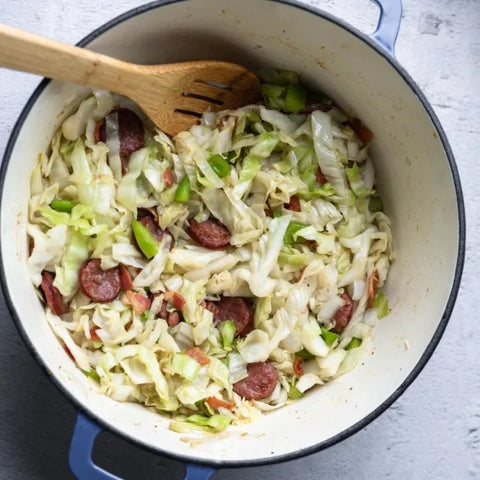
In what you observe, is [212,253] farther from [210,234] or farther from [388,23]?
[388,23]

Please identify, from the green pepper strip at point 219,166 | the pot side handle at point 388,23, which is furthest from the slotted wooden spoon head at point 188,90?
the pot side handle at point 388,23

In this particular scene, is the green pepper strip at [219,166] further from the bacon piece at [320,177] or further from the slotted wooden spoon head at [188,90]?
the bacon piece at [320,177]

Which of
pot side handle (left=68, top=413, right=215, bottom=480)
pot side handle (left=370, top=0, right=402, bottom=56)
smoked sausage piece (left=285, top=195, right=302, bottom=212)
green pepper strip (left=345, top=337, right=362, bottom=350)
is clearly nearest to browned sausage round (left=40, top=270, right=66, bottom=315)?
pot side handle (left=68, top=413, right=215, bottom=480)

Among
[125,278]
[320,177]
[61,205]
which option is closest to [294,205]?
[320,177]

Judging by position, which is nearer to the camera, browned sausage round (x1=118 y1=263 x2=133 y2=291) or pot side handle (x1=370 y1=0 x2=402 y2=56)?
pot side handle (x1=370 y1=0 x2=402 y2=56)

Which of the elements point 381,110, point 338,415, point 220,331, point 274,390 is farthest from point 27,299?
point 381,110

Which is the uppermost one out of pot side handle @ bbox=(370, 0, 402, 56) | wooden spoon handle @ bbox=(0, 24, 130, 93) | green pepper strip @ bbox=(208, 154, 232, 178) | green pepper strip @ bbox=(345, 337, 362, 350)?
pot side handle @ bbox=(370, 0, 402, 56)

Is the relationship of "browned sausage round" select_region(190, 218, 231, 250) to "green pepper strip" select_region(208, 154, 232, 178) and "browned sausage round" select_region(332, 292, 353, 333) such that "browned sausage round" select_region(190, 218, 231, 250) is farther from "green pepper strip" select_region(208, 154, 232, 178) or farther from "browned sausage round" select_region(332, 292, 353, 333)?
"browned sausage round" select_region(332, 292, 353, 333)
